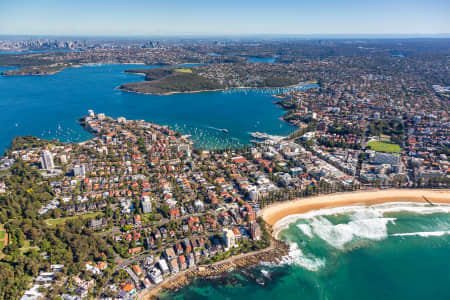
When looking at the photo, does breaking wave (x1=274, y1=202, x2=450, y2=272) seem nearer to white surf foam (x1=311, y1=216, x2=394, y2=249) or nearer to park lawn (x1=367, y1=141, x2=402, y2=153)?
white surf foam (x1=311, y1=216, x2=394, y2=249)

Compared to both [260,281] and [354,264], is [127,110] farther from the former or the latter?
[354,264]

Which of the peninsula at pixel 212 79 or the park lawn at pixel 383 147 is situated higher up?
the peninsula at pixel 212 79

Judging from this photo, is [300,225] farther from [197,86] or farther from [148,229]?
[197,86]

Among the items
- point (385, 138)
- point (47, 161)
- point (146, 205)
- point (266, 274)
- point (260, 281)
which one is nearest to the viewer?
point (260, 281)

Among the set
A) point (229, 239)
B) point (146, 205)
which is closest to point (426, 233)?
point (229, 239)

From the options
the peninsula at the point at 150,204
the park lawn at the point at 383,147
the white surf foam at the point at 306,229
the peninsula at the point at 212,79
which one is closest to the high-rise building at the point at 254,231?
the peninsula at the point at 150,204

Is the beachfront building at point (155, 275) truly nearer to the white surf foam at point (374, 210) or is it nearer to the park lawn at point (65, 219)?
the park lawn at point (65, 219)
